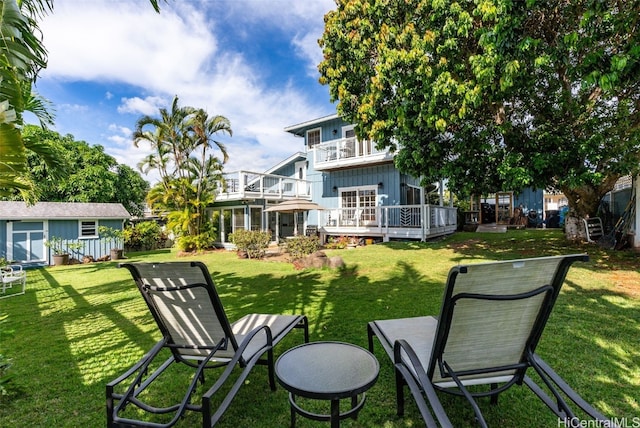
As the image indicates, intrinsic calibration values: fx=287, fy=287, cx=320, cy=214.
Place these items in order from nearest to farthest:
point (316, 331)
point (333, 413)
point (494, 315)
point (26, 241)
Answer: point (333, 413), point (494, 315), point (316, 331), point (26, 241)

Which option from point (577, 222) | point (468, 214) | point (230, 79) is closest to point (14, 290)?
point (230, 79)

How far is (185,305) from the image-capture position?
7.75 ft

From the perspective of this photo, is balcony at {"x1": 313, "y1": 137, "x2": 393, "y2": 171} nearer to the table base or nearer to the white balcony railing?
the white balcony railing

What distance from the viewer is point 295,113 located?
762 inches

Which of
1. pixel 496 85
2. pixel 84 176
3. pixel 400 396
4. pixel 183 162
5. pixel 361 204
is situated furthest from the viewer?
pixel 84 176

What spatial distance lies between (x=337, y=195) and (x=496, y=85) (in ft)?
35.9

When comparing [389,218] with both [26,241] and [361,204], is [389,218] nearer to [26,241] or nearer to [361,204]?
[361,204]

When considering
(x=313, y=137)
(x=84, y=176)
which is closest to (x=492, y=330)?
(x=313, y=137)

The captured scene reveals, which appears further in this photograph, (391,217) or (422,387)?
(391,217)

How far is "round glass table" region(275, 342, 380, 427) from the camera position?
178cm

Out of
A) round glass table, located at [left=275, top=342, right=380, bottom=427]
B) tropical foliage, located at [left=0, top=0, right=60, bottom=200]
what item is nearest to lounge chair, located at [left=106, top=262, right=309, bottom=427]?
round glass table, located at [left=275, top=342, right=380, bottom=427]

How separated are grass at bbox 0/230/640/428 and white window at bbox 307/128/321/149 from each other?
1096 cm

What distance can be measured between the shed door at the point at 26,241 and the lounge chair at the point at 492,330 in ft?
55.5

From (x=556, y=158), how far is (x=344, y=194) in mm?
10450
